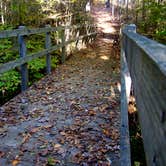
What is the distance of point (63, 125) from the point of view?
197 inches

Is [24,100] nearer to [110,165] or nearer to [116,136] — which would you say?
[116,136]

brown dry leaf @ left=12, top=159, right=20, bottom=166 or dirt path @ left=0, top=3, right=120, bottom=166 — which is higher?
brown dry leaf @ left=12, top=159, right=20, bottom=166

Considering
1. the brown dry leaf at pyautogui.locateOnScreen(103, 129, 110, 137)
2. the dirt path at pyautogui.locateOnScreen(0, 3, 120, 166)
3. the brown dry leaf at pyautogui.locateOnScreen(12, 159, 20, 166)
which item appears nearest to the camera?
the brown dry leaf at pyautogui.locateOnScreen(12, 159, 20, 166)

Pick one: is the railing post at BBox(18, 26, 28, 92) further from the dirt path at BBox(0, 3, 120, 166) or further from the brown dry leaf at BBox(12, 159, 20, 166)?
the brown dry leaf at BBox(12, 159, 20, 166)

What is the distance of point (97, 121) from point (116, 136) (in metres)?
0.72

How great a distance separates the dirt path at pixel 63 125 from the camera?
3.91 metres

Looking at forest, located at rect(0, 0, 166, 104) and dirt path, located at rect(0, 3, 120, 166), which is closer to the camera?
dirt path, located at rect(0, 3, 120, 166)

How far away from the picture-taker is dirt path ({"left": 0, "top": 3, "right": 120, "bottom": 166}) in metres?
3.91

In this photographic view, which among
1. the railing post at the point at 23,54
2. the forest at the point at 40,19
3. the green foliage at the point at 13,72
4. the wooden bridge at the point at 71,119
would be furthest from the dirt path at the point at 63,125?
the forest at the point at 40,19

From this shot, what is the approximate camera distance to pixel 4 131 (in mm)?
4719

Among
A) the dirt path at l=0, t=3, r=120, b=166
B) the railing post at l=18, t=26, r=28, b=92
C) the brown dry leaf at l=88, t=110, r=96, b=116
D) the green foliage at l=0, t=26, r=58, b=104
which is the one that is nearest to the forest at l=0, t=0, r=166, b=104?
the green foliage at l=0, t=26, r=58, b=104

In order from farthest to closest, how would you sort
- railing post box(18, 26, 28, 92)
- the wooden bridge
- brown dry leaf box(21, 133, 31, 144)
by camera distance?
1. railing post box(18, 26, 28, 92)
2. brown dry leaf box(21, 133, 31, 144)
3. the wooden bridge

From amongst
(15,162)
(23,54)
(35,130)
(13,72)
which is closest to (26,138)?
(35,130)

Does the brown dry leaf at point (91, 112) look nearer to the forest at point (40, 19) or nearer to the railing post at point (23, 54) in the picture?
the railing post at point (23, 54)
